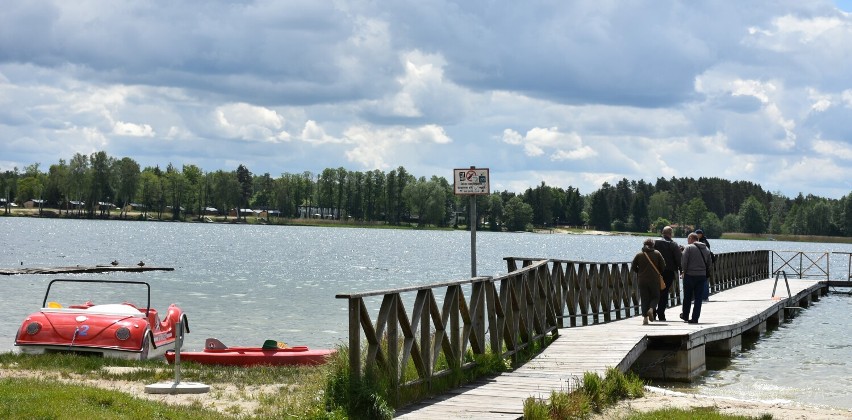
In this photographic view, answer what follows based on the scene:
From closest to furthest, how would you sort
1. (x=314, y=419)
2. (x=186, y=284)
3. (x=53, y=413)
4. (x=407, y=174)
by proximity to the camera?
(x=314, y=419) < (x=53, y=413) < (x=186, y=284) < (x=407, y=174)

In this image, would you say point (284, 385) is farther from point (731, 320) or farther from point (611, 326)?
point (731, 320)

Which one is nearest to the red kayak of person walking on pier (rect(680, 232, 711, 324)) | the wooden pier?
the wooden pier

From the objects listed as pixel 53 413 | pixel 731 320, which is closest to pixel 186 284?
pixel 731 320

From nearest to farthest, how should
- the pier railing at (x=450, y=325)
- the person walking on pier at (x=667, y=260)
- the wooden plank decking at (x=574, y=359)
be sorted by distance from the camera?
1. the pier railing at (x=450, y=325)
2. the wooden plank decking at (x=574, y=359)
3. the person walking on pier at (x=667, y=260)

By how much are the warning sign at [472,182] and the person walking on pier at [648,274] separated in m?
6.13

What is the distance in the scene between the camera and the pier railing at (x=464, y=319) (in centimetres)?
1031

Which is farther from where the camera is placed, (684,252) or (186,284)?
(186,284)

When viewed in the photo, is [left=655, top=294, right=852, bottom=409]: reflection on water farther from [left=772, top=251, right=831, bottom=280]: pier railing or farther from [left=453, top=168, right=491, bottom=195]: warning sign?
[left=453, top=168, right=491, bottom=195]: warning sign

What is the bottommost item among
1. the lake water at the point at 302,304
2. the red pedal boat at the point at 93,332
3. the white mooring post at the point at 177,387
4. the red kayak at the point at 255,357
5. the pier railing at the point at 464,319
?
the lake water at the point at 302,304

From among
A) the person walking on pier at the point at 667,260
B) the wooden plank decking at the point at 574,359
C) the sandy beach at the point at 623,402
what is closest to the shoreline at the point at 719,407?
the sandy beach at the point at 623,402

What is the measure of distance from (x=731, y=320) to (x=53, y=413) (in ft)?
50.3

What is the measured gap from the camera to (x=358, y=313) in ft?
32.3

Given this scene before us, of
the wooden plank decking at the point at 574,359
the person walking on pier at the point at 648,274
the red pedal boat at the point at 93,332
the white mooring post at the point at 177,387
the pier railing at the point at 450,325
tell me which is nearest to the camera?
the pier railing at the point at 450,325

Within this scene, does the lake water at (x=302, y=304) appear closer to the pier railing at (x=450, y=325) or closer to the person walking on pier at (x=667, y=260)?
the person walking on pier at (x=667, y=260)
